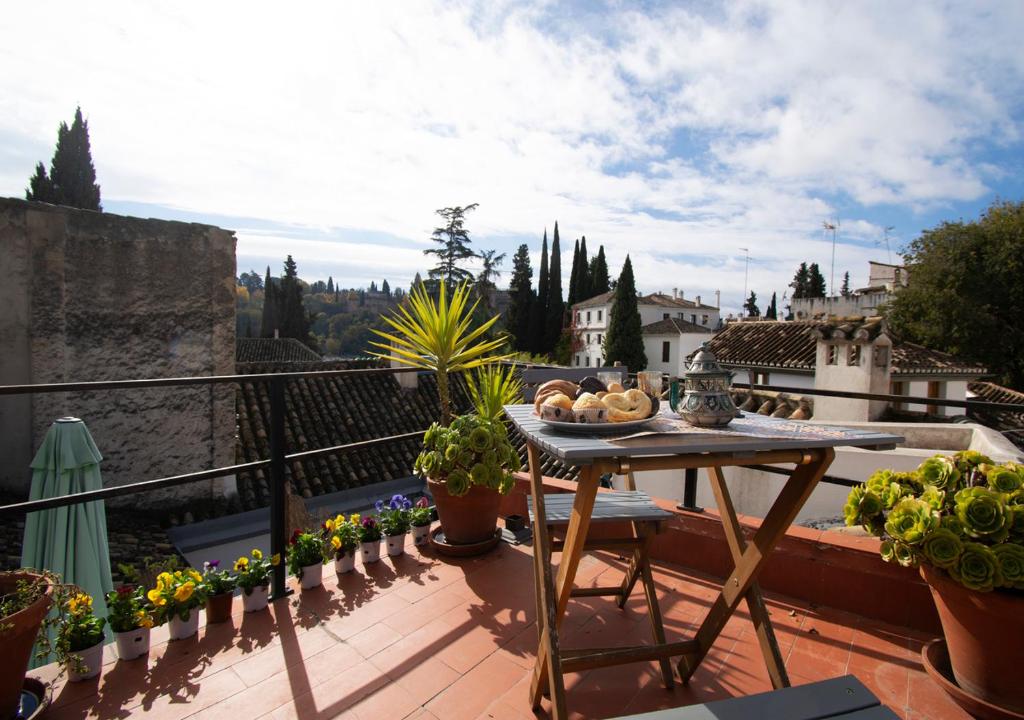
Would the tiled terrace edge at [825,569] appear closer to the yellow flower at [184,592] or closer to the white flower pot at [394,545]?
the white flower pot at [394,545]

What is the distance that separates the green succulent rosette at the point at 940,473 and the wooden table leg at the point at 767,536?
49cm

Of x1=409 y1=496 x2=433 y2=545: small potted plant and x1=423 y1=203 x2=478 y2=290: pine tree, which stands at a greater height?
x1=423 y1=203 x2=478 y2=290: pine tree

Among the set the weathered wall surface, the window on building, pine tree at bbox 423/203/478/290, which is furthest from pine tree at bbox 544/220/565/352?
the weathered wall surface

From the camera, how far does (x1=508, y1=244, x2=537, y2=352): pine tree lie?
3669 centimetres

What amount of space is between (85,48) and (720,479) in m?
4.62

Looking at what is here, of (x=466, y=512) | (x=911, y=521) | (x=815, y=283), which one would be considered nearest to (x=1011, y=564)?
(x=911, y=521)

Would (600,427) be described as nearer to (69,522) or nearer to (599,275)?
(69,522)

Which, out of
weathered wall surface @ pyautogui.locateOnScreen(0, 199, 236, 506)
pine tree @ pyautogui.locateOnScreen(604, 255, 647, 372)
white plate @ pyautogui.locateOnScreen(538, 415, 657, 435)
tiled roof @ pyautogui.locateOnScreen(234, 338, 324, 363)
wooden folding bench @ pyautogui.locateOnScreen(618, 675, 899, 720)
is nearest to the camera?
wooden folding bench @ pyautogui.locateOnScreen(618, 675, 899, 720)

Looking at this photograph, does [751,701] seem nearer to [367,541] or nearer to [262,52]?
[367,541]

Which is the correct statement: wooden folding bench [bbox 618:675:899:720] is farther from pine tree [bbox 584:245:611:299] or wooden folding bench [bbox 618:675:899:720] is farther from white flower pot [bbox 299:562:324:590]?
pine tree [bbox 584:245:611:299]

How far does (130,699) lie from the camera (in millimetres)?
1493

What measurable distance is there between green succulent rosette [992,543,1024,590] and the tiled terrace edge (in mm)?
621

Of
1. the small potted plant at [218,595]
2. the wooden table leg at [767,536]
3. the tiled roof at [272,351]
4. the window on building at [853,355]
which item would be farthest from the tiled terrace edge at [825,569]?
the tiled roof at [272,351]

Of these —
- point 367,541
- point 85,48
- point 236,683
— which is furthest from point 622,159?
point 236,683
